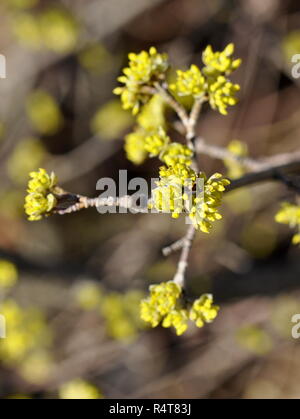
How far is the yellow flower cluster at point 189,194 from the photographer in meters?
1.16

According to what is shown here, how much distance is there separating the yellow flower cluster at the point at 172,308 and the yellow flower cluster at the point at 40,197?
41 cm

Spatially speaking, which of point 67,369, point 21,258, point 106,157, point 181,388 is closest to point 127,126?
point 106,157

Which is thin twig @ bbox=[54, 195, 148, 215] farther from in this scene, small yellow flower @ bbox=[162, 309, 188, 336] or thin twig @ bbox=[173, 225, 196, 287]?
small yellow flower @ bbox=[162, 309, 188, 336]

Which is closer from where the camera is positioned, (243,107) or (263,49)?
(263,49)

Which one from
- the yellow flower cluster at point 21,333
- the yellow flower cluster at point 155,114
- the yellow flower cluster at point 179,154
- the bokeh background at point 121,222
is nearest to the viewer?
the yellow flower cluster at point 179,154

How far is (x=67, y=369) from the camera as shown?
3340mm

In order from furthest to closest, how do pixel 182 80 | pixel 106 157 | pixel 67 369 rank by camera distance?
pixel 106 157 → pixel 67 369 → pixel 182 80

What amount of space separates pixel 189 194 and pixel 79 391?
81.8 inches

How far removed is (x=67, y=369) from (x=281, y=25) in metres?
3.12

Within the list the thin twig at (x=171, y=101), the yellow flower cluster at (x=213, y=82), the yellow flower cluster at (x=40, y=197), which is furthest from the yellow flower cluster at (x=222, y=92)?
the yellow flower cluster at (x=40, y=197)

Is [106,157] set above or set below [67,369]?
above

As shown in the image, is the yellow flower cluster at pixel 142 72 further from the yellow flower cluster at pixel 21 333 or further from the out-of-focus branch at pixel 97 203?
the yellow flower cluster at pixel 21 333

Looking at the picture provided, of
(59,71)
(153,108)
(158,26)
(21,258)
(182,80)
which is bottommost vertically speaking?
(182,80)

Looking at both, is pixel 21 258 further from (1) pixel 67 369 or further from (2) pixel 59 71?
(2) pixel 59 71
